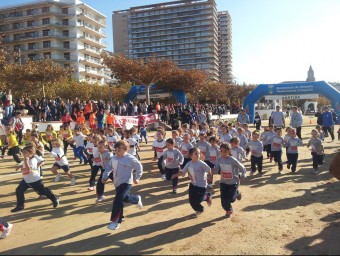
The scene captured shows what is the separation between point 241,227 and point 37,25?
75951 mm

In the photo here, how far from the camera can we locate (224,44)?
143500 millimetres

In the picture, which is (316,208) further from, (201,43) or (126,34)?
(126,34)

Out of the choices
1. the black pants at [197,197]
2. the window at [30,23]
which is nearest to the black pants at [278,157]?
the black pants at [197,197]

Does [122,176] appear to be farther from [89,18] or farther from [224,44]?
[224,44]

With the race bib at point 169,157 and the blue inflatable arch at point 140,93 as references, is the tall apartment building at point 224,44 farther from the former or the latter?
the race bib at point 169,157

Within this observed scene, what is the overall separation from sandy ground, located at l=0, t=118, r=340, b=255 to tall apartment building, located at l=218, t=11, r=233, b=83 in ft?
443

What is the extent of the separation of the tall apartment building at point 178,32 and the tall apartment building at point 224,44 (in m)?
15.1

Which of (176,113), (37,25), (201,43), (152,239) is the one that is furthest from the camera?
(201,43)

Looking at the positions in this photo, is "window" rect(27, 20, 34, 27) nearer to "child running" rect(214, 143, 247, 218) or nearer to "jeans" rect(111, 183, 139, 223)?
"jeans" rect(111, 183, 139, 223)

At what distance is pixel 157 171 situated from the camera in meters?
12.1

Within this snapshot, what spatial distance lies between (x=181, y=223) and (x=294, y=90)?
A: 2627 cm

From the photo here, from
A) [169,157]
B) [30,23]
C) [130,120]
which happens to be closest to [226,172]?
[169,157]

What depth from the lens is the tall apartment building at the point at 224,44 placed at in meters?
142

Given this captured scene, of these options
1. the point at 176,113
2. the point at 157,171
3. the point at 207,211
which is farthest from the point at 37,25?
the point at 207,211
